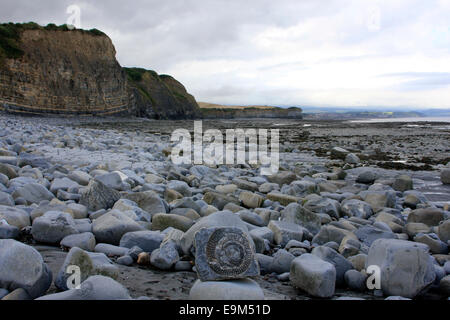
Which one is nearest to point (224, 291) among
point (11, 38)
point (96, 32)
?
point (11, 38)

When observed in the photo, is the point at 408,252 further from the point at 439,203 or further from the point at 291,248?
the point at 439,203

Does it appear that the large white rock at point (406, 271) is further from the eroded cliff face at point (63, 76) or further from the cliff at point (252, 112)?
the cliff at point (252, 112)

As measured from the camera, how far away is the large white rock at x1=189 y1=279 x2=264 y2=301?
1874mm

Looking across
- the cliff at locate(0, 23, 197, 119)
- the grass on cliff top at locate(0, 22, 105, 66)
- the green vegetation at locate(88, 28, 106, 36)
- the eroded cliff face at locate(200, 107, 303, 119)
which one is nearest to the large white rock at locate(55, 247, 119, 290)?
the cliff at locate(0, 23, 197, 119)

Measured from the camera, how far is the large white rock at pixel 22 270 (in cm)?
182

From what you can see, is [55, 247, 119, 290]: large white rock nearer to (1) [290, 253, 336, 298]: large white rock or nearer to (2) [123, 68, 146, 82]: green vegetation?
(1) [290, 253, 336, 298]: large white rock

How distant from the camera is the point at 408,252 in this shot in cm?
231

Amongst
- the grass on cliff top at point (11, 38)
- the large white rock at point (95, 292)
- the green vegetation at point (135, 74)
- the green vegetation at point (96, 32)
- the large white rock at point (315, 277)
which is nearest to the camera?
the large white rock at point (95, 292)

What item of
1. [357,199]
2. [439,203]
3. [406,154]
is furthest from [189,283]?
[406,154]

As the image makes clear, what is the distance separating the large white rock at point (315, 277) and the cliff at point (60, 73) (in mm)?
28180

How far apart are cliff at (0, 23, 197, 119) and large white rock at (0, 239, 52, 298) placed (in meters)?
27.5

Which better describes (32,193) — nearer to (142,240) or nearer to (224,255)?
(142,240)

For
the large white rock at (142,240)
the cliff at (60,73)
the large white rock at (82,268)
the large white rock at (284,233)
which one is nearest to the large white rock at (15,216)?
the large white rock at (142,240)
